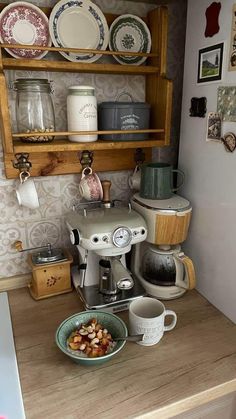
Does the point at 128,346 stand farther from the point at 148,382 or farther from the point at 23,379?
the point at 23,379

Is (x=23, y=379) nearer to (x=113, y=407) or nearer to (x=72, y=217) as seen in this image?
(x=113, y=407)

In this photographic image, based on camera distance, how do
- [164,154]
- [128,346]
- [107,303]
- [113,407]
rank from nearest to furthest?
[113,407], [128,346], [107,303], [164,154]

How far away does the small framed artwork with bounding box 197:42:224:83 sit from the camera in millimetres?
900

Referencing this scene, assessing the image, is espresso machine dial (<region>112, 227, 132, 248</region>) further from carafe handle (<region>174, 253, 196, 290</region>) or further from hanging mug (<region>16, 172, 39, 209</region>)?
hanging mug (<region>16, 172, 39, 209</region>)

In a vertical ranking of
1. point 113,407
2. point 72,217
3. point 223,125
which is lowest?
point 113,407

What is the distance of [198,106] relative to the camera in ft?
3.32

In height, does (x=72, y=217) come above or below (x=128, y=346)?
above

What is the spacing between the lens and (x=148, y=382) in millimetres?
763

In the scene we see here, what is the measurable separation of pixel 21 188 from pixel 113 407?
65 cm

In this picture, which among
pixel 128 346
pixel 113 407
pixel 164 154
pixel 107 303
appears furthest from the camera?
pixel 164 154

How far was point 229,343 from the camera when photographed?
0.88 metres

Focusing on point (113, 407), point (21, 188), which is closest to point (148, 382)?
point (113, 407)

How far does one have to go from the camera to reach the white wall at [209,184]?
0.92 metres

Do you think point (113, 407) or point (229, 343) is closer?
point (113, 407)
